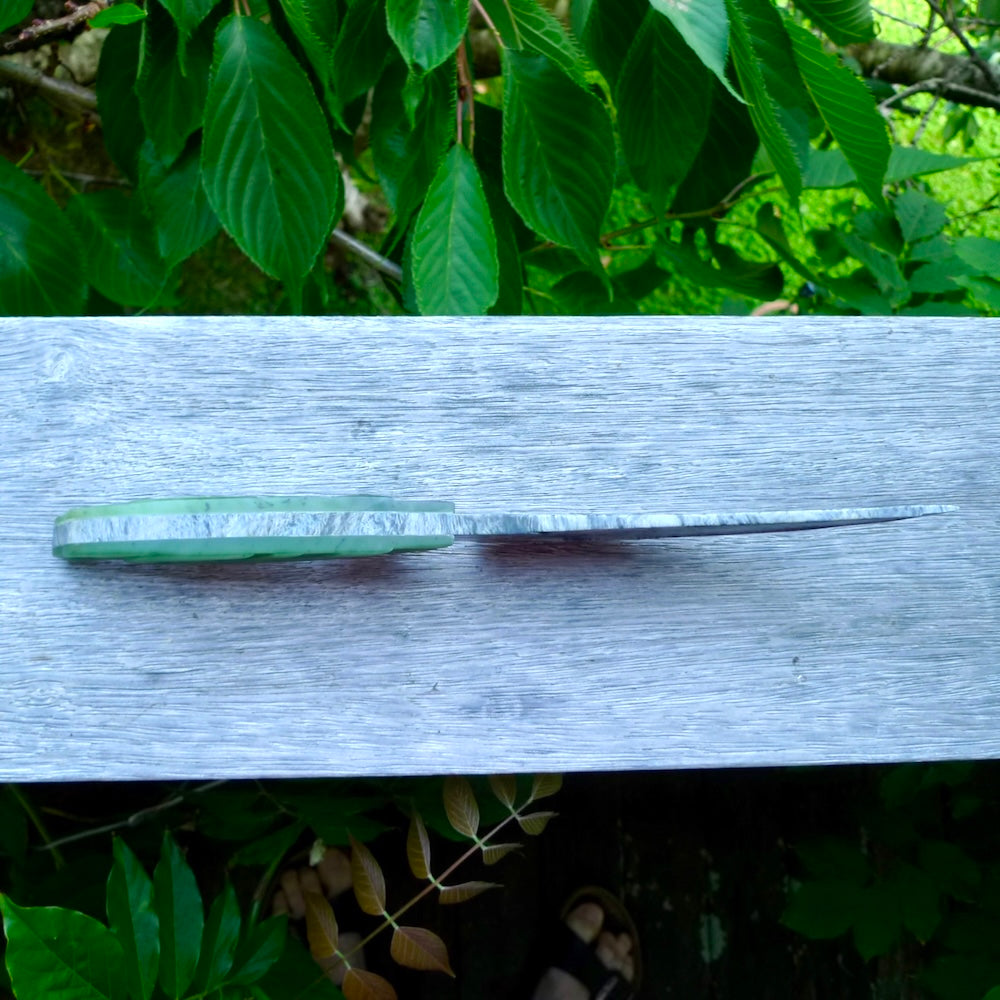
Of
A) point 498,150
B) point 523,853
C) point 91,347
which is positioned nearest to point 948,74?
point 498,150

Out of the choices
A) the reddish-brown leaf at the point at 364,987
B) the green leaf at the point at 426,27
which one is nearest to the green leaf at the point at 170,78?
the green leaf at the point at 426,27

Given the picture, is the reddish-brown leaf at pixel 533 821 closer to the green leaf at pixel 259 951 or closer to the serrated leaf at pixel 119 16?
the green leaf at pixel 259 951

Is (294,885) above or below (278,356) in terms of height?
below

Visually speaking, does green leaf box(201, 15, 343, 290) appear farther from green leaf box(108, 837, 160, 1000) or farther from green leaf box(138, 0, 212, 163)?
green leaf box(108, 837, 160, 1000)

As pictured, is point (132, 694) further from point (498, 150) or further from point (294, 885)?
point (294, 885)

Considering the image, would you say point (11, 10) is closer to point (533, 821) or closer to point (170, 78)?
point (170, 78)

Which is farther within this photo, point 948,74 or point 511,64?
point 948,74

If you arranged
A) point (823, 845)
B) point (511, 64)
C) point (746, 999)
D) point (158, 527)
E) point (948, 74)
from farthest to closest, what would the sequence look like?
point (948, 74), point (746, 999), point (823, 845), point (511, 64), point (158, 527)
